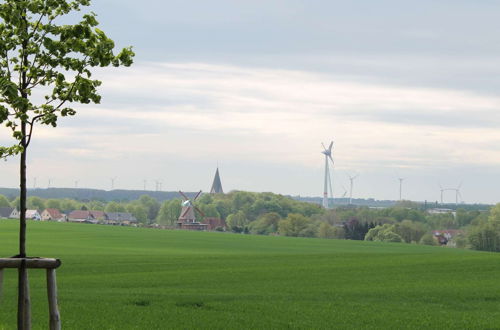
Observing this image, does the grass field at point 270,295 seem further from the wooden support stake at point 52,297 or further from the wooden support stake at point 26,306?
the wooden support stake at point 52,297

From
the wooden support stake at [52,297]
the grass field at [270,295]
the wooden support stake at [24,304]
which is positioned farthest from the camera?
the grass field at [270,295]

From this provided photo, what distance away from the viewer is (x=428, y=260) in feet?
230

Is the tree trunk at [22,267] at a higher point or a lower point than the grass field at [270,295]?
higher

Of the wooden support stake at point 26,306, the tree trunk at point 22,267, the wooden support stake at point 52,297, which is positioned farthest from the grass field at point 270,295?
the wooden support stake at point 52,297

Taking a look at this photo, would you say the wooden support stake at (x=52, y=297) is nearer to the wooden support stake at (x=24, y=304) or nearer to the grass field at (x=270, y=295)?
the wooden support stake at (x=24, y=304)

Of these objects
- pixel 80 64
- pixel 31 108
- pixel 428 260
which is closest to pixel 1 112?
pixel 31 108

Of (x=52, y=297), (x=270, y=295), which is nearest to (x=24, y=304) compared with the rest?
(x=52, y=297)

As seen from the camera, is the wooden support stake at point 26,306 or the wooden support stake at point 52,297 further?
the wooden support stake at point 26,306

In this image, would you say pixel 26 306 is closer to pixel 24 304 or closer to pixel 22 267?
pixel 24 304

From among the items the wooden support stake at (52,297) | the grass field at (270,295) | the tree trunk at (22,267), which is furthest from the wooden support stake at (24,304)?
the grass field at (270,295)

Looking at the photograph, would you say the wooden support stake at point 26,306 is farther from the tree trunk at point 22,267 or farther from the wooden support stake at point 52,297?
the wooden support stake at point 52,297

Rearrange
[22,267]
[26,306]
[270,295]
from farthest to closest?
[270,295] → [26,306] → [22,267]

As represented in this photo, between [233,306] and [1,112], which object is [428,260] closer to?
[233,306]

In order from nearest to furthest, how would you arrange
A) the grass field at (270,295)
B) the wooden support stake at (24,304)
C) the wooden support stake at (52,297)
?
the wooden support stake at (52,297)
the wooden support stake at (24,304)
the grass field at (270,295)
